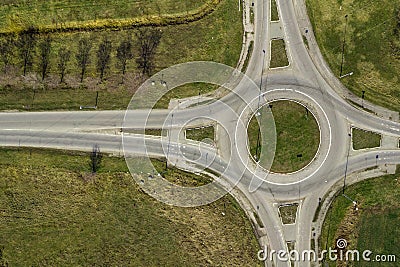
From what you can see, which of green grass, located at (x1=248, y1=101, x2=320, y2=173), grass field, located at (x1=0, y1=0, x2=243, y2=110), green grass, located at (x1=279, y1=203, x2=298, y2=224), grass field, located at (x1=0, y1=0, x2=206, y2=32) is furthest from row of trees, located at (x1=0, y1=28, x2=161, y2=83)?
green grass, located at (x1=279, y1=203, x2=298, y2=224)

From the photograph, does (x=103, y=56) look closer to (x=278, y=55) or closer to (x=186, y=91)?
(x=186, y=91)

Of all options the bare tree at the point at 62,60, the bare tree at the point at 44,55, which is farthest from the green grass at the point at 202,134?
the bare tree at the point at 44,55

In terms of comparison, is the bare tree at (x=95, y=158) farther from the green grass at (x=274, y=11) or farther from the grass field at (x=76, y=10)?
the green grass at (x=274, y=11)

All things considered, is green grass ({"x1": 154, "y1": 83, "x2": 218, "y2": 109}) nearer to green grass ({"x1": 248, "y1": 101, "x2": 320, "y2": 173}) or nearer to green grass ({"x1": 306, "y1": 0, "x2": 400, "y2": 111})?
green grass ({"x1": 248, "y1": 101, "x2": 320, "y2": 173})

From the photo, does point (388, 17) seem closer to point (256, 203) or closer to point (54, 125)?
point (256, 203)

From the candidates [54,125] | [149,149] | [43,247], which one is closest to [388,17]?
[149,149]
